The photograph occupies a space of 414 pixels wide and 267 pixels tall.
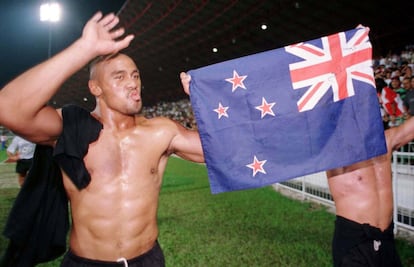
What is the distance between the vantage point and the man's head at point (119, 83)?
8.29ft

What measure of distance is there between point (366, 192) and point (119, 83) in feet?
7.10

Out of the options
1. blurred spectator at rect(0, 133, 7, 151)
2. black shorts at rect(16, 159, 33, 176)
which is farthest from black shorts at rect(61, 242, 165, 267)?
blurred spectator at rect(0, 133, 7, 151)

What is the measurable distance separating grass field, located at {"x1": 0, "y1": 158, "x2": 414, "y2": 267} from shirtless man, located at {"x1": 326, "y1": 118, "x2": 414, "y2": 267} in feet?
6.50

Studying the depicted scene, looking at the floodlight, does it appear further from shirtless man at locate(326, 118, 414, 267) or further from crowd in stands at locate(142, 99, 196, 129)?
crowd in stands at locate(142, 99, 196, 129)

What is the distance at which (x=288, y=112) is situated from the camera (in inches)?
115

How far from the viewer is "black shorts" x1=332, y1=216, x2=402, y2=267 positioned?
278 cm

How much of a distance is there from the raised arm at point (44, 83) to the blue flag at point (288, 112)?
99cm

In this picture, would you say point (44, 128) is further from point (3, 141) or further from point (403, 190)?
point (3, 141)

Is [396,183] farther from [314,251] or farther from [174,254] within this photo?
[174,254]

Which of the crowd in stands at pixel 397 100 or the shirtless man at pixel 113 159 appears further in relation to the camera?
the crowd in stands at pixel 397 100

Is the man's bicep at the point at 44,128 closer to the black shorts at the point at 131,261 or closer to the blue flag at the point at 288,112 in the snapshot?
the black shorts at the point at 131,261

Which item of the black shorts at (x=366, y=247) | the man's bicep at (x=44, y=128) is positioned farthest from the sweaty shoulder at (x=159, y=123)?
the black shorts at (x=366, y=247)

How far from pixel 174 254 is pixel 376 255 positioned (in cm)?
307

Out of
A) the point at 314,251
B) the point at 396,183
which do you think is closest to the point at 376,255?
the point at 314,251
